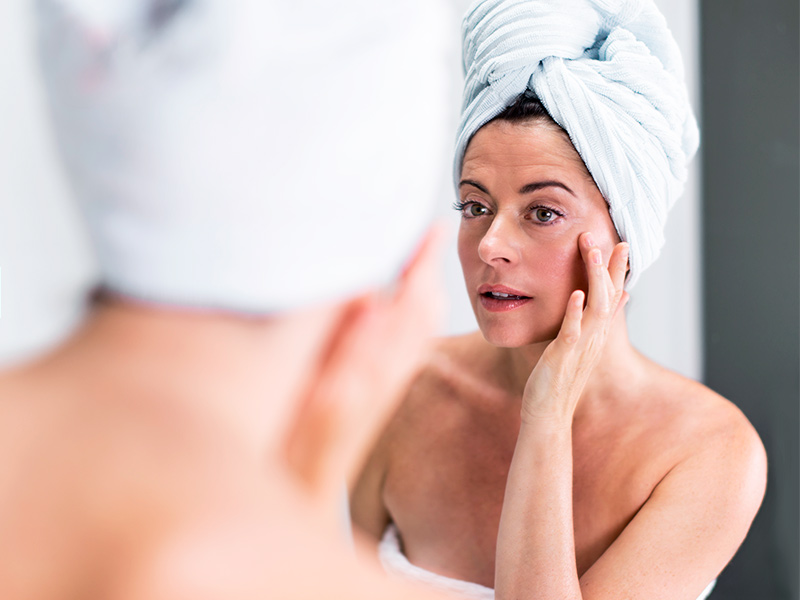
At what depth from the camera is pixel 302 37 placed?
0.40 meters

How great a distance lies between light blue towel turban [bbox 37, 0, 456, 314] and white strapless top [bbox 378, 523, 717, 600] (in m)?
0.76

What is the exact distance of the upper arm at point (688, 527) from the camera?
89 centimetres

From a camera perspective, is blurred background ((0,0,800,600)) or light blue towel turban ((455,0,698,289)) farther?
blurred background ((0,0,800,600))

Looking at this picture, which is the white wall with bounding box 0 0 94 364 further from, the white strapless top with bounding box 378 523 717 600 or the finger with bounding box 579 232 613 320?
the white strapless top with bounding box 378 523 717 600

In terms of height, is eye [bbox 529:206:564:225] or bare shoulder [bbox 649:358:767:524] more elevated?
eye [bbox 529:206:564:225]

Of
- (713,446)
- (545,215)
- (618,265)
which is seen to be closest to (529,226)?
(545,215)

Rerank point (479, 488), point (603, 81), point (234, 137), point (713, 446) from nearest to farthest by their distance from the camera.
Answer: point (234, 137) → point (603, 81) → point (713, 446) → point (479, 488)

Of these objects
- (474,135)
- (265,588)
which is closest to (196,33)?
(265,588)

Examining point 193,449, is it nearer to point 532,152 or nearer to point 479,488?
point 532,152

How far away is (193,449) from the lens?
397mm

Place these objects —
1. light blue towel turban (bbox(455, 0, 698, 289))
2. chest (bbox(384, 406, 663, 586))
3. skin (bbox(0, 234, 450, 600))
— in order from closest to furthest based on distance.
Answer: skin (bbox(0, 234, 450, 600)) → light blue towel turban (bbox(455, 0, 698, 289)) → chest (bbox(384, 406, 663, 586))

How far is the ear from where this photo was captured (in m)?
0.44

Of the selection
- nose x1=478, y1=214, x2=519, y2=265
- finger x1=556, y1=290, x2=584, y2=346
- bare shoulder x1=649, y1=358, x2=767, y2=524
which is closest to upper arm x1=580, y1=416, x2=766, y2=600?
bare shoulder x1=649, y1=358, x2=767, y2=524

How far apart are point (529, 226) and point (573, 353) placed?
0.54 ft
